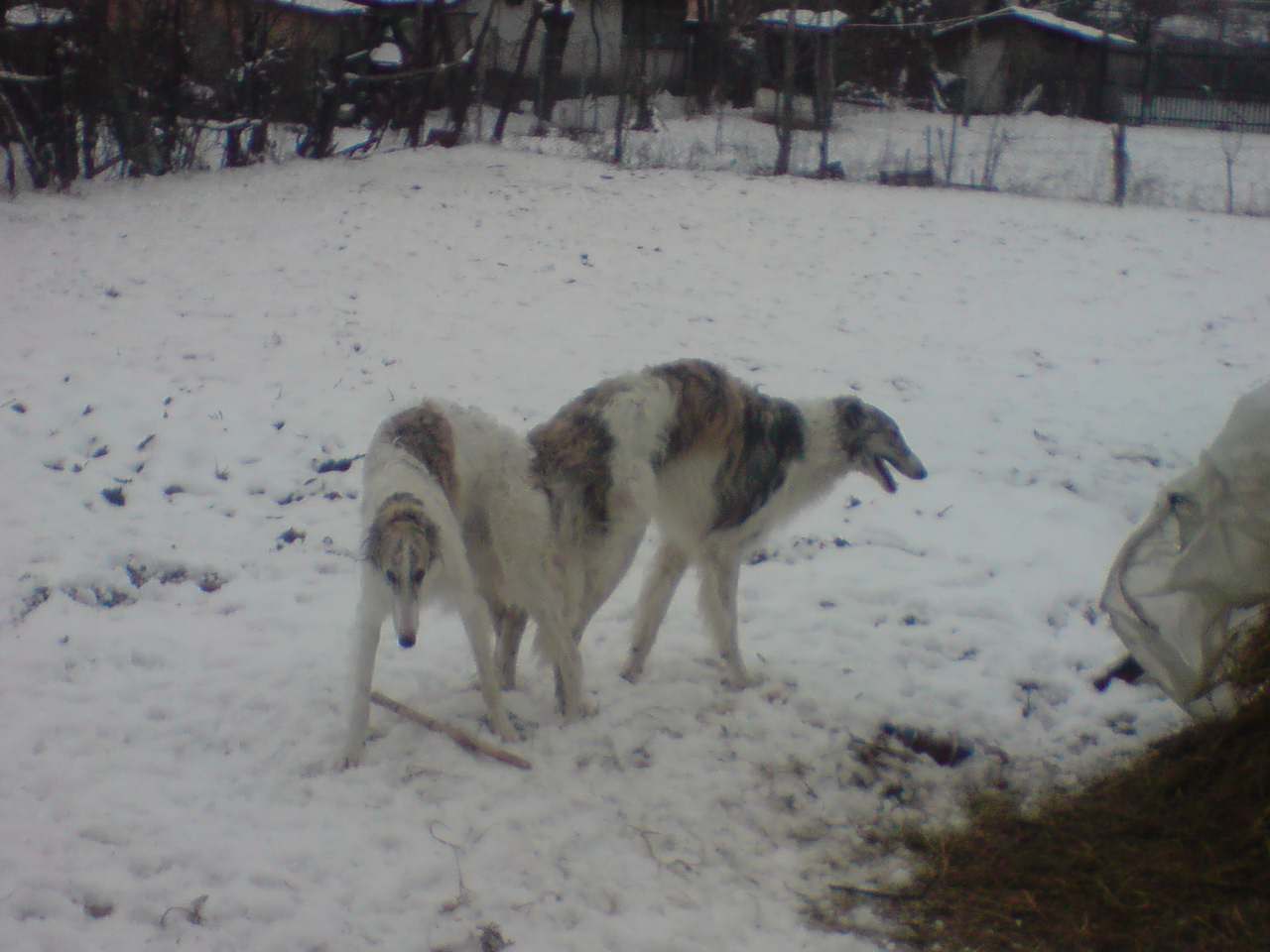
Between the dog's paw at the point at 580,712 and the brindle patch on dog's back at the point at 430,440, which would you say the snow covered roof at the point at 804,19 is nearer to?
the brindle patch on dog's back at the point at 430,440

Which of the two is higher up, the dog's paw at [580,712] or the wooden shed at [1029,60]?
the wooden shed at [1029,60]

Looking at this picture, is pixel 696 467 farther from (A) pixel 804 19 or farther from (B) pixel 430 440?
(A) pixel 804 19

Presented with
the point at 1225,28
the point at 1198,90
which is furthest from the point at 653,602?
the point at 1225,28

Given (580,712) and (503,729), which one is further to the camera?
(580,712)

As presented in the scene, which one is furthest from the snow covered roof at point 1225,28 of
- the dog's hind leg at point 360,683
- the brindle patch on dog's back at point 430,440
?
the dog's hind leg at point 360,683

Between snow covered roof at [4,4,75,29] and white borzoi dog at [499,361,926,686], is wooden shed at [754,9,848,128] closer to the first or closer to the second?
snow covered roof at [4,4,75,29]

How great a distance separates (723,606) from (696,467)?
0.60 metres

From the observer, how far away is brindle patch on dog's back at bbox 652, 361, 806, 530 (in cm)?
446

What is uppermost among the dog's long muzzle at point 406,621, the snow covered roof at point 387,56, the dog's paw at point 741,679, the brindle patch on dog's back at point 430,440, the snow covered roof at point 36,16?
the snow covered roof at point 387,56

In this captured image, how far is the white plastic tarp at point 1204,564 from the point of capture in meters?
3.55

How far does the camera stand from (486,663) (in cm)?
396

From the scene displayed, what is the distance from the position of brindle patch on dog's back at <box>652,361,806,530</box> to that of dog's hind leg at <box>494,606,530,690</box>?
0.84 metres

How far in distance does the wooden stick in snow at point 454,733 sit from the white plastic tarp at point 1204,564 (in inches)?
85.8

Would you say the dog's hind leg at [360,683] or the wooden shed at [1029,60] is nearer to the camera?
the dog's hind leg at [360,683]
